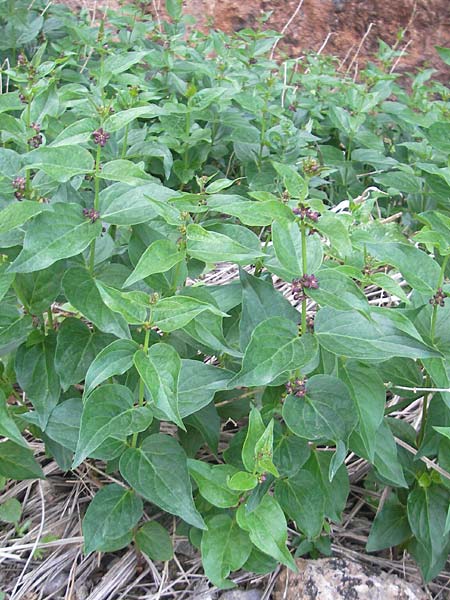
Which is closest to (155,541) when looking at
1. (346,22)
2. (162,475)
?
(162,475)

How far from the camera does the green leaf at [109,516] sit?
4.79 feet

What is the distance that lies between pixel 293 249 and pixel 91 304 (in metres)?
Result: 0.44

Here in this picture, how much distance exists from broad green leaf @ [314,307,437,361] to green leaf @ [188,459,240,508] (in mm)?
352

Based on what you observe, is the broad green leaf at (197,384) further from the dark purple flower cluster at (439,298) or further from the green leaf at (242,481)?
the dark purple flower cluster at (439,298)

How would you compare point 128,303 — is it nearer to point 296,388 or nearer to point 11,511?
point 296,388

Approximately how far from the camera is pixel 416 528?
1.60m

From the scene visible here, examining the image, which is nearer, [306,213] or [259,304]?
[306,213]

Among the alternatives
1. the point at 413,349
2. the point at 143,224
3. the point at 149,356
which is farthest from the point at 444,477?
the point at 143,224

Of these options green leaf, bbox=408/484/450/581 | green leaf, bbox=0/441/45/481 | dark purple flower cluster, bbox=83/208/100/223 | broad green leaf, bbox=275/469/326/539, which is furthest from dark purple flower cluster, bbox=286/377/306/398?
green leaf, bbox=0/441/45/481

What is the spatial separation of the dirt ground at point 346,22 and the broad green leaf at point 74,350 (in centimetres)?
422

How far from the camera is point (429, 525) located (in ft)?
5.26

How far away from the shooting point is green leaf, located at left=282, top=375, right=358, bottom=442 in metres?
1.40

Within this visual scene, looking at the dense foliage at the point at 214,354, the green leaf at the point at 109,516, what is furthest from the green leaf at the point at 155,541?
the green leaf at the point at 109,516

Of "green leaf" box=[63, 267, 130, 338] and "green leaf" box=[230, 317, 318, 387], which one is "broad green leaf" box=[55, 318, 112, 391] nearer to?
"green leaf" box=[63, 267, 130, 338]
